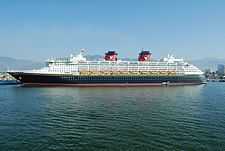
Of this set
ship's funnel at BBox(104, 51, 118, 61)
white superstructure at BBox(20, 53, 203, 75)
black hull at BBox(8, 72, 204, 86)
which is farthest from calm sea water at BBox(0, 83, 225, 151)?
ship's funnel at BBox(104, 51, 118, 61)

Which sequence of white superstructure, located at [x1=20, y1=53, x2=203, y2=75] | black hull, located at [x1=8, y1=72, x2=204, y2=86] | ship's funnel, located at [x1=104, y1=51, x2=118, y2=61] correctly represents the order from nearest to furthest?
black hull, located at [x1=8, y1=72, x2=204, y2=86], white superstructure, located at [x1=20, y1=53, x2=203, y2=75], ship's funnel, located at [x1=104, y1=51, x2=118, y2=61]

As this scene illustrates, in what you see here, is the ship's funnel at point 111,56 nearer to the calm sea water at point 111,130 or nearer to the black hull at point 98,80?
the black hull at point 98,80

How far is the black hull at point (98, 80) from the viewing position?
4102 inches

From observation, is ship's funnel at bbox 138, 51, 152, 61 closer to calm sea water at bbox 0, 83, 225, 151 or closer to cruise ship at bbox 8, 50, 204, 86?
cruise ship at bbox 8, 50, 204, 86

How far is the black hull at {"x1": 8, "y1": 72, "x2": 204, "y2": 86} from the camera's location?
104188 mm

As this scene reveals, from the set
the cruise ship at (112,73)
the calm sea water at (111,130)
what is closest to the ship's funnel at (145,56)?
the cruise ship at (112,73)

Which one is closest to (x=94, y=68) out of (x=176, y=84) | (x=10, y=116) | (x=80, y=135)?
(x=176, y=84)

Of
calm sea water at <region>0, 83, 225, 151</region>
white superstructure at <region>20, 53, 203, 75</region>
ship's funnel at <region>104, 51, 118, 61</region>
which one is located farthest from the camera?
ship's funnel at <region>104, 51, 118, 61</region>

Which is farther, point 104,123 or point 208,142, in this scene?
point 104,123

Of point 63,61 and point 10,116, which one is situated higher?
point 63,61

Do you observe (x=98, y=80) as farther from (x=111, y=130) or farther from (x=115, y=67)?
(x=111, y=130)

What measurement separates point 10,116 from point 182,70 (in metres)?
101

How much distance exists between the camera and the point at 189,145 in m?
23.4

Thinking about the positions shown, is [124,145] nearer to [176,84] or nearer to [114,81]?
[114,81]
